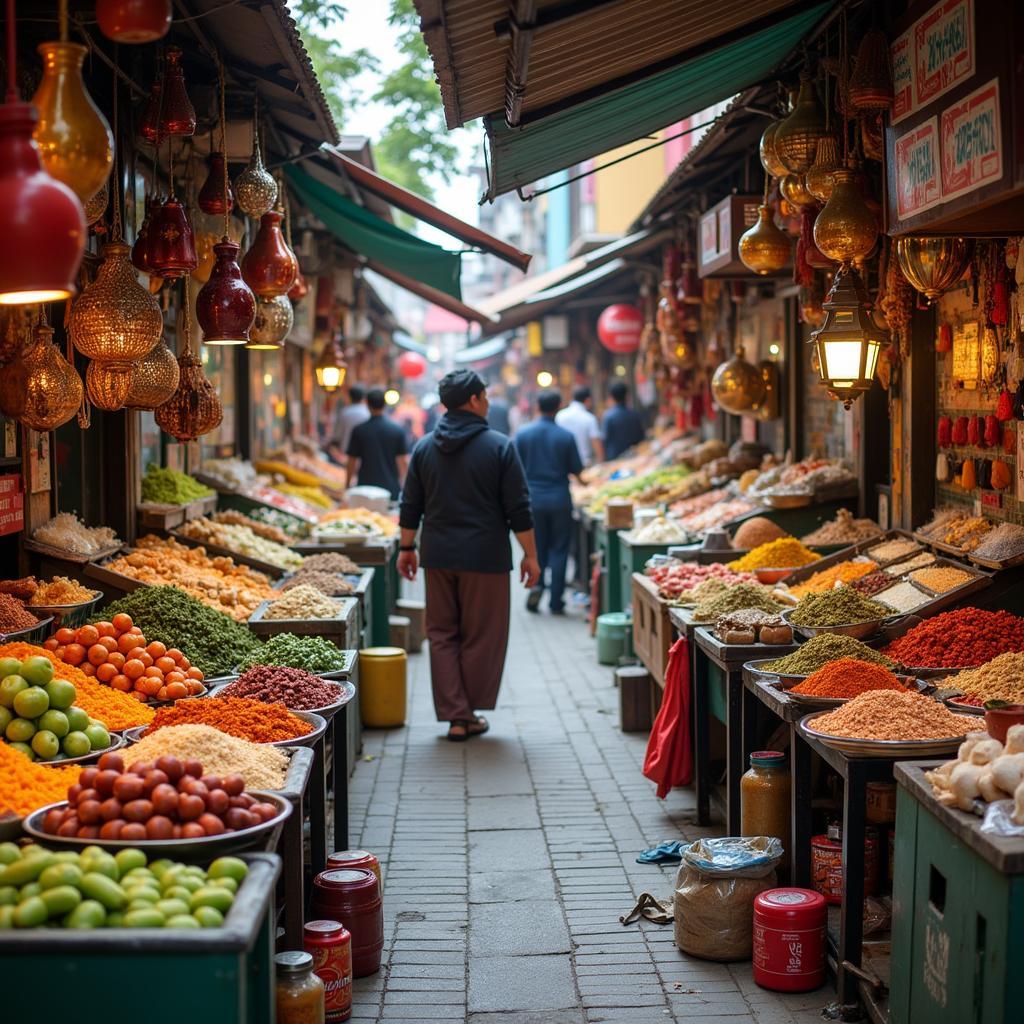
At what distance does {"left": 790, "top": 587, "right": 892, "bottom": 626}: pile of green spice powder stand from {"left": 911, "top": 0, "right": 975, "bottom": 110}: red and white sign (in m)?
2.25

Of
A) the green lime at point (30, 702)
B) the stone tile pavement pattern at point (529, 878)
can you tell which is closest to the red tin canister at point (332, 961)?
the stone tile pavement pattern at point (529, 878)

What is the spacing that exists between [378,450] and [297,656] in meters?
8.52

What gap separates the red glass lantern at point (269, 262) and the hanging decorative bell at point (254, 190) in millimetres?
84

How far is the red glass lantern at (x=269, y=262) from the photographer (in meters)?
6.59

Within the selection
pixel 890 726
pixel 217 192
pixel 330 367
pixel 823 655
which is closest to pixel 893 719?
pixel 890 726

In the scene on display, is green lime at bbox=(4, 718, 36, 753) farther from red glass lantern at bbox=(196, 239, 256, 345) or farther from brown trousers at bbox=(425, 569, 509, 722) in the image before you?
brown trousers at bbox=(425, 569, 509, 722)

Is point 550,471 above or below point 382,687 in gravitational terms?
above

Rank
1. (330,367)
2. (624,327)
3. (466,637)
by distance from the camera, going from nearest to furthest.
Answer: (466,637) → (330,367) → (624,327)

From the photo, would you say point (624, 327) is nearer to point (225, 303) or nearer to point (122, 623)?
point (225, 303)

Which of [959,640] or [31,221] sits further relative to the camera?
[959,640]

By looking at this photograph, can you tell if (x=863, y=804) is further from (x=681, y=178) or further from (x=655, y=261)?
(x=655, y=261)

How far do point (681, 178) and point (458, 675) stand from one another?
481 cm

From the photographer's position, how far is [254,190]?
6516 millimetres

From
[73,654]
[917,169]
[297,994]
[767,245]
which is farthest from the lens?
[767,245]
